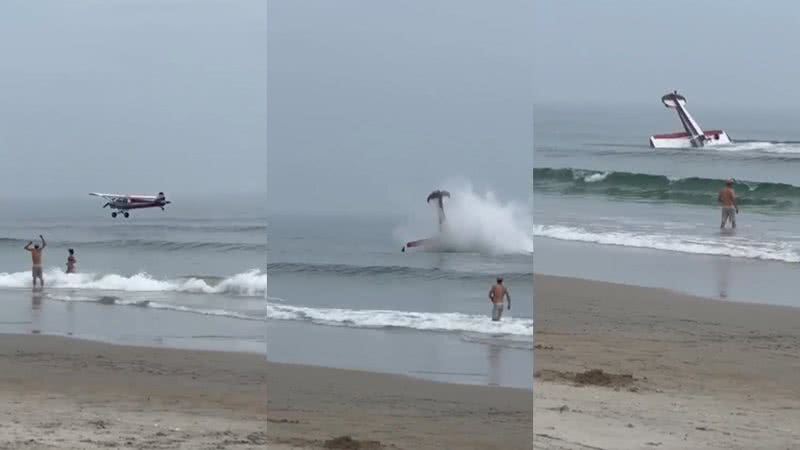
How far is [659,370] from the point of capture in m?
7.96

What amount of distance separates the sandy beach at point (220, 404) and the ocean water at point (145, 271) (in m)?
0.35

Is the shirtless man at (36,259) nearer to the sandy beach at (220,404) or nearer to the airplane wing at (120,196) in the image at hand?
the sandy beach at (220,404)

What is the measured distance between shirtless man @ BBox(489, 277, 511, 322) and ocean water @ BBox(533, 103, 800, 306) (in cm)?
653

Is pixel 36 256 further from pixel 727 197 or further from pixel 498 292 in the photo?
pixel 498 292

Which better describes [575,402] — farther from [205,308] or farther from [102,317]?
[102,317]

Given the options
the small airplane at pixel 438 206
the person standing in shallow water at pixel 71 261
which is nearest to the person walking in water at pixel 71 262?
the person standing in shallow water at pixel 71 261

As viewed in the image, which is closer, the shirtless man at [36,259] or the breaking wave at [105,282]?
the breaking wave at [105,282]

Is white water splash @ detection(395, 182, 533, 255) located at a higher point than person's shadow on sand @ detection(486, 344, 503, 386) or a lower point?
higher

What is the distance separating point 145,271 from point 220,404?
10.2 feet

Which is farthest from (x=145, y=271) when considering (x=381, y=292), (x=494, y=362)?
(x=494, y=362)

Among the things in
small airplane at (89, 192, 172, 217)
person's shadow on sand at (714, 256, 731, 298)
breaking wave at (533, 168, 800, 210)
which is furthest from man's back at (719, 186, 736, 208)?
small airplane at (89, 192, 172, 217)

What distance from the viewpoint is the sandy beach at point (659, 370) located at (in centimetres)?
571

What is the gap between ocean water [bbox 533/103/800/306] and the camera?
1052cm

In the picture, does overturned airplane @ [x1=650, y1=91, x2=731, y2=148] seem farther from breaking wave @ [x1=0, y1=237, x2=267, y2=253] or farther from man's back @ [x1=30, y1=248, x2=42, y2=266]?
man's back @ [x1=30, y1=248, x2=42, y2=266]
